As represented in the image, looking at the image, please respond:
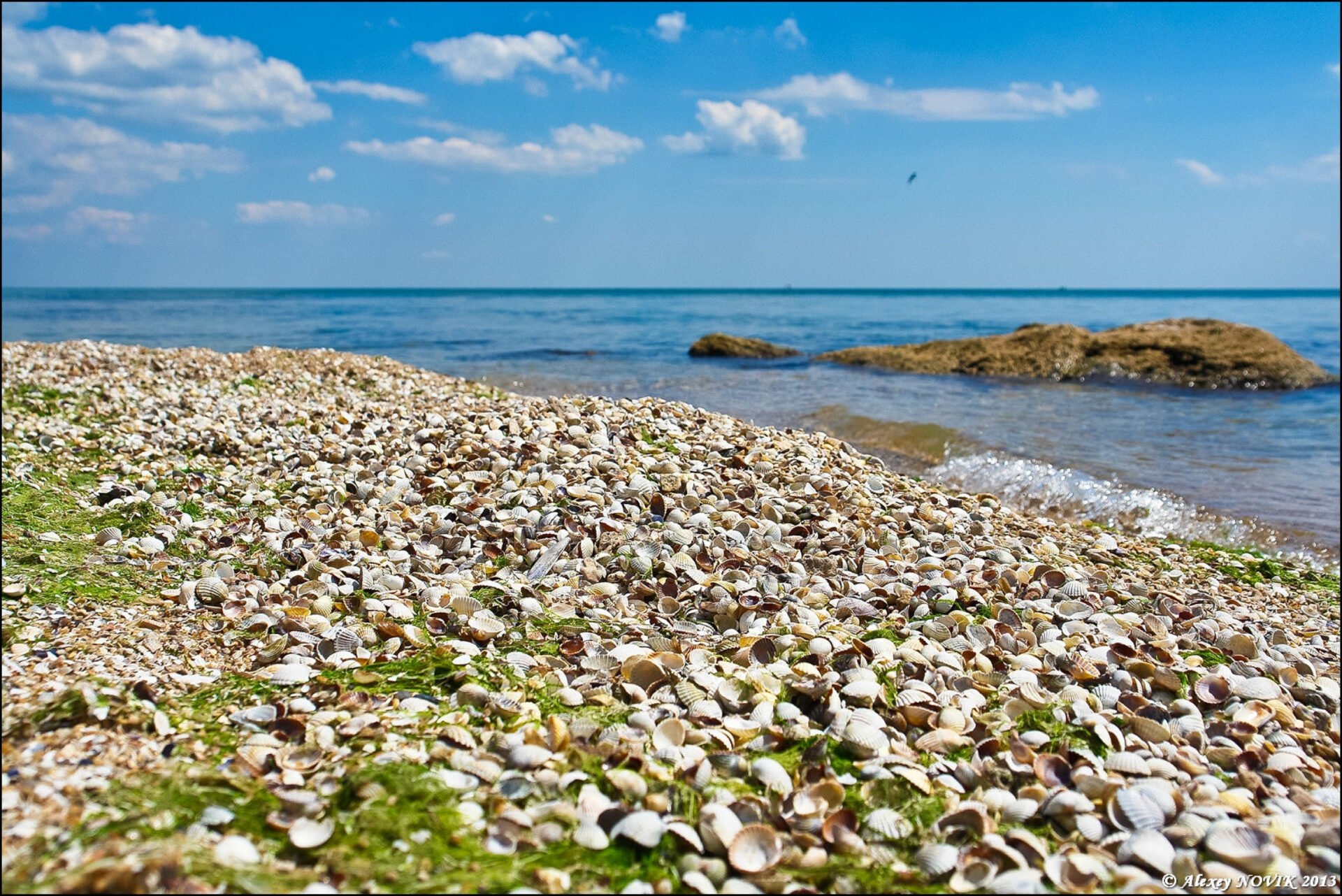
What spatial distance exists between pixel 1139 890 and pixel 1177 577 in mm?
4401

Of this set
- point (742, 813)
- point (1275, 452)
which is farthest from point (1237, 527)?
point (742, 813)

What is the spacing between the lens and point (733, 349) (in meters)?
26.6

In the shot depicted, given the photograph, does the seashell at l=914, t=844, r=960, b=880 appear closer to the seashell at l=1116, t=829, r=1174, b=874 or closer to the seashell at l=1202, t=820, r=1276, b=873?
the seashell at l=1116, t=829, r=1174, b=874

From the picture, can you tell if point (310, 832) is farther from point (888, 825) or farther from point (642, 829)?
point (888, 825)

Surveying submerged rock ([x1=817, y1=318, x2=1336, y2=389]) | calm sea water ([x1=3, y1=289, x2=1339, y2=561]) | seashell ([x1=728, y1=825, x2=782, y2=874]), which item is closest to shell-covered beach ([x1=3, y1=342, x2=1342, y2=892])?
seashell ([x1=728, y1=825, x2=782, y2=874])

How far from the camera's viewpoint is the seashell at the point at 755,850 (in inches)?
101

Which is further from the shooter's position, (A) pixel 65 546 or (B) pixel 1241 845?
(A) pixel 65 546

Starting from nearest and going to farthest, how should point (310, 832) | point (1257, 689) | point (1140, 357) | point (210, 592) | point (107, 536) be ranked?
point (310, 832), point (1257, 689), point (210, 592), point (107, 536), point (1140, 357)

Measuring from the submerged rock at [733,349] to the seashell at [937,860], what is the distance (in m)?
Answer: 24.1

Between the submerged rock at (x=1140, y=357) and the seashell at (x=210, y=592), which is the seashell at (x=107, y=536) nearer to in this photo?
the seashell at (x=210, y=592)

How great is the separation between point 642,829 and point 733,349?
24.4 meters

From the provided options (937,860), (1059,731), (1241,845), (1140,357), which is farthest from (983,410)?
(937,860)

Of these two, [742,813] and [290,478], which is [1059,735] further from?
[290,478]

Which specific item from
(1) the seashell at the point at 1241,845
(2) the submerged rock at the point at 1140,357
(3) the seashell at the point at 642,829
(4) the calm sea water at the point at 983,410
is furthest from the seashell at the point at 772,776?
(2) the submerged rock at the point at 1140,357
